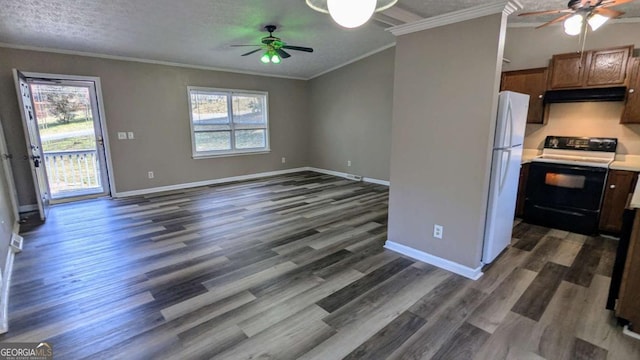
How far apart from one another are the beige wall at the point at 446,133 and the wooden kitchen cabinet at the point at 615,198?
2100 mm

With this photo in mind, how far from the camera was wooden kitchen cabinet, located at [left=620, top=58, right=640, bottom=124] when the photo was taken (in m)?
3.42

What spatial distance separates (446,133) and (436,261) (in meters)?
1.27

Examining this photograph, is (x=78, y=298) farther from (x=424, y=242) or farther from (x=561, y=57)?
(x=561, y=57)

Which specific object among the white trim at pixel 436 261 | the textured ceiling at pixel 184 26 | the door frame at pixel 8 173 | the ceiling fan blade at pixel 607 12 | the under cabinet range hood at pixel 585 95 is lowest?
the white trim at pixel 436 261

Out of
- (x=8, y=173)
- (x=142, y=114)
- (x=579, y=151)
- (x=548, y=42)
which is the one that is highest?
(x=548, y=42)

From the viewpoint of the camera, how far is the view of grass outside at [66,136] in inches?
204

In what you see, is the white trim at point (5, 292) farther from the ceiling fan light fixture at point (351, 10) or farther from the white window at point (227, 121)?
the white window at point (227, 121)

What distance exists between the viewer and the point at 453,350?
6.14 feet

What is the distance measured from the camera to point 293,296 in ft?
8.06

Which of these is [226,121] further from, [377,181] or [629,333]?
[629,333]

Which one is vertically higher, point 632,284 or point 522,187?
point 522,187

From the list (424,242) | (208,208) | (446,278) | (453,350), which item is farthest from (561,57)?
(208,208)

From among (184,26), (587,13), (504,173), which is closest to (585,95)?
(587,13)

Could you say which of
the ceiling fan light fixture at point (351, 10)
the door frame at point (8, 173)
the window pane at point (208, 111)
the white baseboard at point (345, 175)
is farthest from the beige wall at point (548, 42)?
the door frame at point (8, 173)
